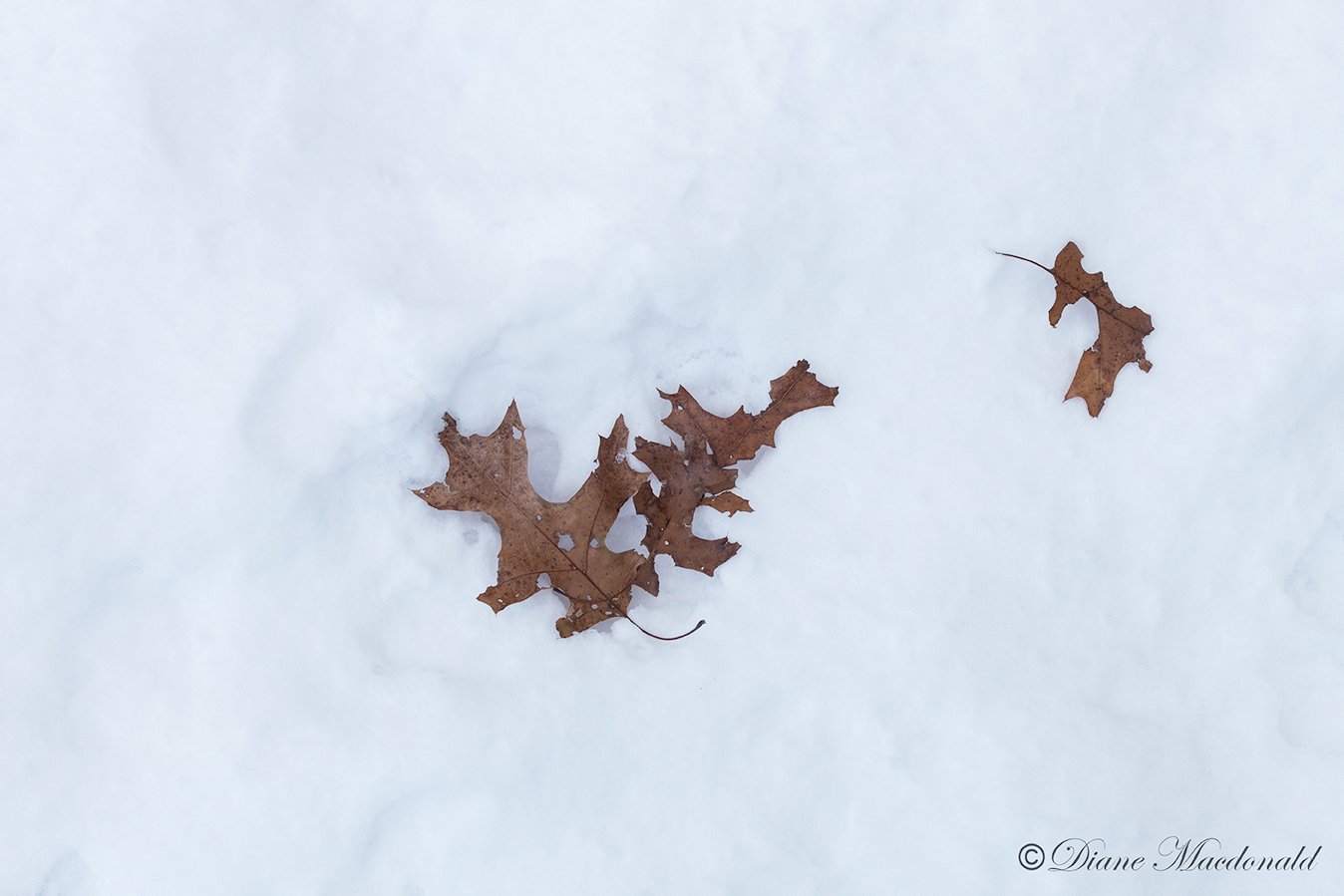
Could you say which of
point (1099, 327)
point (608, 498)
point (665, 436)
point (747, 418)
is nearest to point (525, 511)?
point (608, 498)

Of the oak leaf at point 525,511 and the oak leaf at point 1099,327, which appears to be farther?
the oak leaf at point 1099,327

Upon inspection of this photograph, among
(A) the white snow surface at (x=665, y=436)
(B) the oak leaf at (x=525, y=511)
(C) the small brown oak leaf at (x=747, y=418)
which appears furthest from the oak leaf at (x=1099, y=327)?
(B) the oak leaf at (x=525, y=511)

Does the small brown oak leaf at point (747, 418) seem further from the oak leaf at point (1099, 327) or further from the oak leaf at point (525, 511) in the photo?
the oak leaf at point (1099, 327)

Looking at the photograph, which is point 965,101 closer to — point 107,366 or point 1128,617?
point 1128,617

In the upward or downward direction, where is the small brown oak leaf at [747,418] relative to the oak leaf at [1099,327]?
upward

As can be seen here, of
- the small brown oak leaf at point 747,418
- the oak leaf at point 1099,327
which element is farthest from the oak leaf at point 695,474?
the oak leaf at point 1099,327

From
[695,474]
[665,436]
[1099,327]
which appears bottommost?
[1099,327]

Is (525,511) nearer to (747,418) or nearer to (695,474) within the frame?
(695,474)
